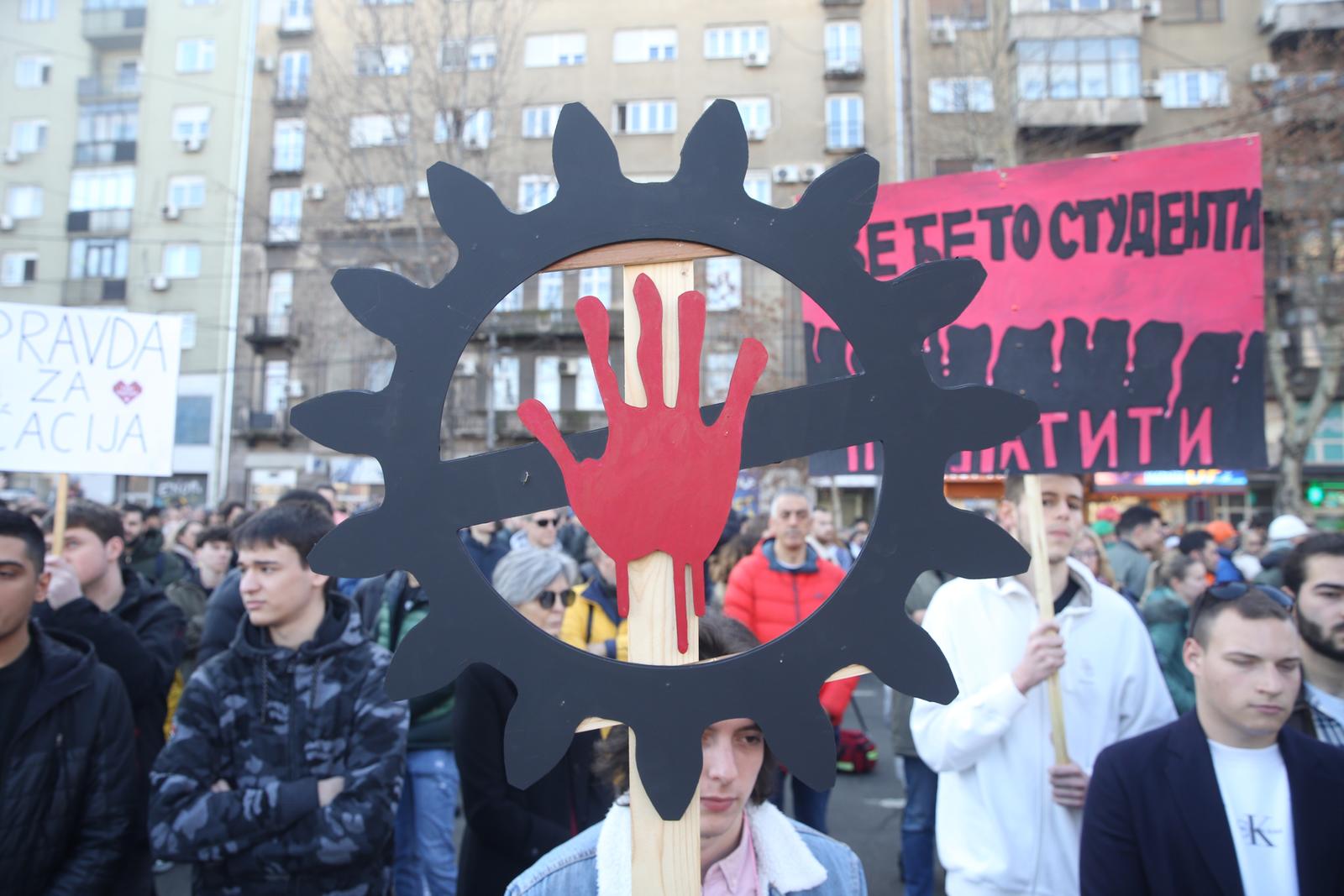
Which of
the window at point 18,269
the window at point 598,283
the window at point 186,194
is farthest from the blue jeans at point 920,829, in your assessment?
the window at point 18,269

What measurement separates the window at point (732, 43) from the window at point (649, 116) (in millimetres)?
1839

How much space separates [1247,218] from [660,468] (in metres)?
2.24

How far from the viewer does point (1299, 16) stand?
76.0 ft

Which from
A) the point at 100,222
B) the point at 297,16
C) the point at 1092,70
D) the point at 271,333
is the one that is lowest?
the point at 271,333

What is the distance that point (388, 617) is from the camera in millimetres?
3777

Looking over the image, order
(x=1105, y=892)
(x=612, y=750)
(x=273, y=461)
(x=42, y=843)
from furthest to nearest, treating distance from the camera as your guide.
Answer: (x=273, y=461) < (x=42, y=843) < (x=1105, y=892) < (x=612, y=750)

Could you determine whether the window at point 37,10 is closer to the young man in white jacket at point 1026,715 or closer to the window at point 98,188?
the window at point 98,188

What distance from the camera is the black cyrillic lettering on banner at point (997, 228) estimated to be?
2701 mm

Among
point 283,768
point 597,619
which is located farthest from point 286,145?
point 283,768

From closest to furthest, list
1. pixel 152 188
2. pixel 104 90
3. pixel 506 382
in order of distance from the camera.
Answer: pixel 506 382 < pixel 152 188 < pixel 104 90

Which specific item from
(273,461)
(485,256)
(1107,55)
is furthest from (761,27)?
(485,256)

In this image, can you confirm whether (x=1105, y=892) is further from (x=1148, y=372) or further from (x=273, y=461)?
(x=273, y=461)

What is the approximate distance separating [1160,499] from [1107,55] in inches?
488

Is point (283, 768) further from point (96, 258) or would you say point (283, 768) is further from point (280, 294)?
point (96, 258)
